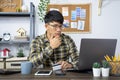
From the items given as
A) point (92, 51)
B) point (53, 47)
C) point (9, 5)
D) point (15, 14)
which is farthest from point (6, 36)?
point (92, 51)

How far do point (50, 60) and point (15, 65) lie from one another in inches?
45.0

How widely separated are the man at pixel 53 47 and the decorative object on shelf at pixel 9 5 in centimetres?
148

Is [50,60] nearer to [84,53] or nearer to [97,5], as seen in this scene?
[84,53]

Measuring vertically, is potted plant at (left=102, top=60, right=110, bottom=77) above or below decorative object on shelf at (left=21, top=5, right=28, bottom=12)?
below

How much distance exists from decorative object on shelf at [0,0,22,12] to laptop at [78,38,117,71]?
2233 mm

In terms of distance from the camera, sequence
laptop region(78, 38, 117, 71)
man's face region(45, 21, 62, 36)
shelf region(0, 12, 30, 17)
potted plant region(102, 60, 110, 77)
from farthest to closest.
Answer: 1. shelf region(0, 12, 30, 17)
2. man's face region(45, 21, 62, 36)
3. laptop region(78, 38, 117, 71)
4. potted plant region(102, 60, 110, 77)

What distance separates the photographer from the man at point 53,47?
196cm

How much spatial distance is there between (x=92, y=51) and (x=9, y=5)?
2.34 m

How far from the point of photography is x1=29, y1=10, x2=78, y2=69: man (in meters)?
1.96

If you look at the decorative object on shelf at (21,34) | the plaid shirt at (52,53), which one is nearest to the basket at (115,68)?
the plaid shirt at (52,53)

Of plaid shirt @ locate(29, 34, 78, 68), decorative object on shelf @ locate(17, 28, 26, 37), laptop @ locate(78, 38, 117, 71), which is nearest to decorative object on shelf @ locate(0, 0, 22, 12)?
decorative object on shelf @ locate(17, 28, 26, 37)

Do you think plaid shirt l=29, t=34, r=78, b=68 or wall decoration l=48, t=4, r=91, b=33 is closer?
plaid shirt l=29, t=34, r=78, b=68

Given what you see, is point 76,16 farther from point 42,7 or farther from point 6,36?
point 6,36

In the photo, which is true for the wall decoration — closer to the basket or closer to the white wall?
the white wall
